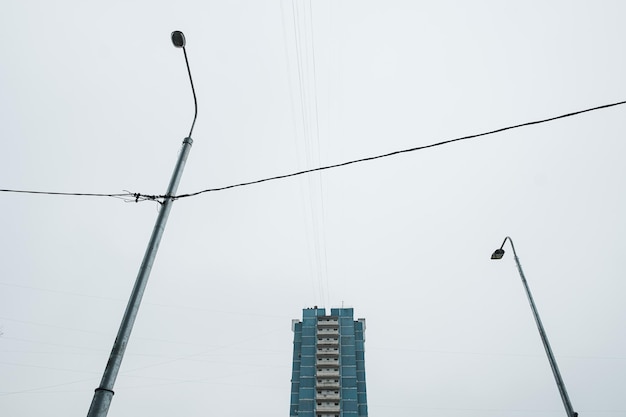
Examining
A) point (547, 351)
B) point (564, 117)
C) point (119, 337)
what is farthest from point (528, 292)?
point (119, 337)

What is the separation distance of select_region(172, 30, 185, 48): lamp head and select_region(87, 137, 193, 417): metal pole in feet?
7.89

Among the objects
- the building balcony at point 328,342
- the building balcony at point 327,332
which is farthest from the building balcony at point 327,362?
the building balcony at point 327,332

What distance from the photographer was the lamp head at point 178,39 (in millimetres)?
7328

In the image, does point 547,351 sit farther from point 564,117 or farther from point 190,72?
point 190,72

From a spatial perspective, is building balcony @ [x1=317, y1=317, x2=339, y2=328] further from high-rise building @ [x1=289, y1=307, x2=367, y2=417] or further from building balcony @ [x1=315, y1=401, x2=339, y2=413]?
building balcony @ [x1=315, y1=401, x2=339, y2=413]

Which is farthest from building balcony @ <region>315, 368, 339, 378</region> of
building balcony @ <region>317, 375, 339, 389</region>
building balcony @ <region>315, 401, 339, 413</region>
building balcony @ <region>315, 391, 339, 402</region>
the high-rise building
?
building balcony @ <region>315, 401, 339, 413</region>

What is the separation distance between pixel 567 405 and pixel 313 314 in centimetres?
6837

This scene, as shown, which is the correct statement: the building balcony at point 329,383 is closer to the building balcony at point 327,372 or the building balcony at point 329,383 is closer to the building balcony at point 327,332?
the building balcony at point 327,372

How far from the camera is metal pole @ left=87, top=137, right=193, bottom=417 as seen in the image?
4140mm

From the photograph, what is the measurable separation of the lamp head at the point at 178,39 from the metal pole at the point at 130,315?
2405 mm

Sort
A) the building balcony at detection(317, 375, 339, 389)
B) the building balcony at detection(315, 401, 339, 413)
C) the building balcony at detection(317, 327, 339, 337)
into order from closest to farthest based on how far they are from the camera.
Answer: the building balcony at detection(315, 401, 339, 413)
the building balcony at detection(317, 375, 339, 389)
the building balcony at detection(317, 327, 339, 337)

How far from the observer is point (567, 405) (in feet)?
36.5

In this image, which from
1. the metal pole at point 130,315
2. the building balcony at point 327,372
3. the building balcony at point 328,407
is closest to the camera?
the metal pole at point 130,315

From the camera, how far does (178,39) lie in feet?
24.3
